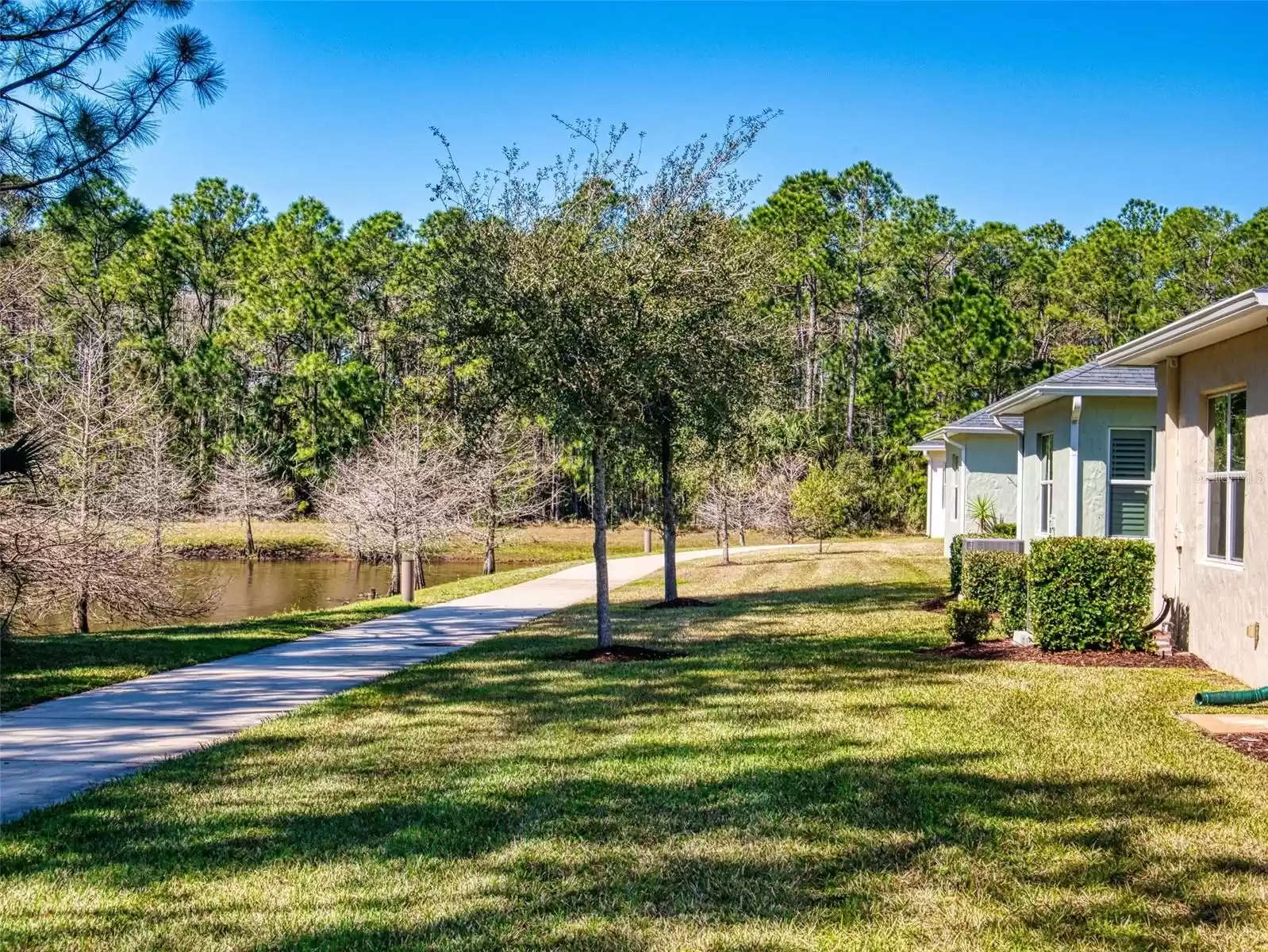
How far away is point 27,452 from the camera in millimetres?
8461

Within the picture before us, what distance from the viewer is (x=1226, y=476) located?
9.63 m

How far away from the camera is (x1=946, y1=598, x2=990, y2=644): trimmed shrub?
11.5 meters

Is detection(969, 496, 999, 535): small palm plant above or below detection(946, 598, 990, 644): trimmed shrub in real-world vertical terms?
above

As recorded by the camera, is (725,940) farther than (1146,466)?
No

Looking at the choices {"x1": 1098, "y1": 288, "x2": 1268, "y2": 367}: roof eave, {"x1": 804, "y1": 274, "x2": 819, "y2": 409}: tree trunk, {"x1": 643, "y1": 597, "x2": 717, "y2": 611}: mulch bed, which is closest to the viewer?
{"x1": 1098, "y1": 288, "x2": 1268, "y2": 367}: roof eave

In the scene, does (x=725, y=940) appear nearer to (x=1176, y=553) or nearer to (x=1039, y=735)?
(x=1039, y=735)

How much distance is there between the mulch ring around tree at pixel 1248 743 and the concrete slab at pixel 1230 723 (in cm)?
8

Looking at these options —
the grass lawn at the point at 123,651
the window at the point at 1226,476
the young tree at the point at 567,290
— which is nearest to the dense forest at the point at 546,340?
the young tree at the point at 567,290

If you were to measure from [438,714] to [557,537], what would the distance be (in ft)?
117

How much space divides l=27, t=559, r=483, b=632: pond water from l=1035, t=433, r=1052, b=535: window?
14.8 m

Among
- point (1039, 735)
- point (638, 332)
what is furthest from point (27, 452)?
point (1039, 735)

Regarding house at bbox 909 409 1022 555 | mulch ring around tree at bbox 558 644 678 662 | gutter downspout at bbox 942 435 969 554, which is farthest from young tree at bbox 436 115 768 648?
gutter downspout at bbox 942 435 969 554

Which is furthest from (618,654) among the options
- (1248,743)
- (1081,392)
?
(1081,392)

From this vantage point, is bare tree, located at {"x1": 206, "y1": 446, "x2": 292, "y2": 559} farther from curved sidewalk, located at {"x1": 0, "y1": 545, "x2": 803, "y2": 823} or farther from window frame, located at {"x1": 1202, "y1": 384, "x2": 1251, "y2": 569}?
window frame, located at {"x1": 1202, "y1": 384, "x2": 1251, "y2": 569}
